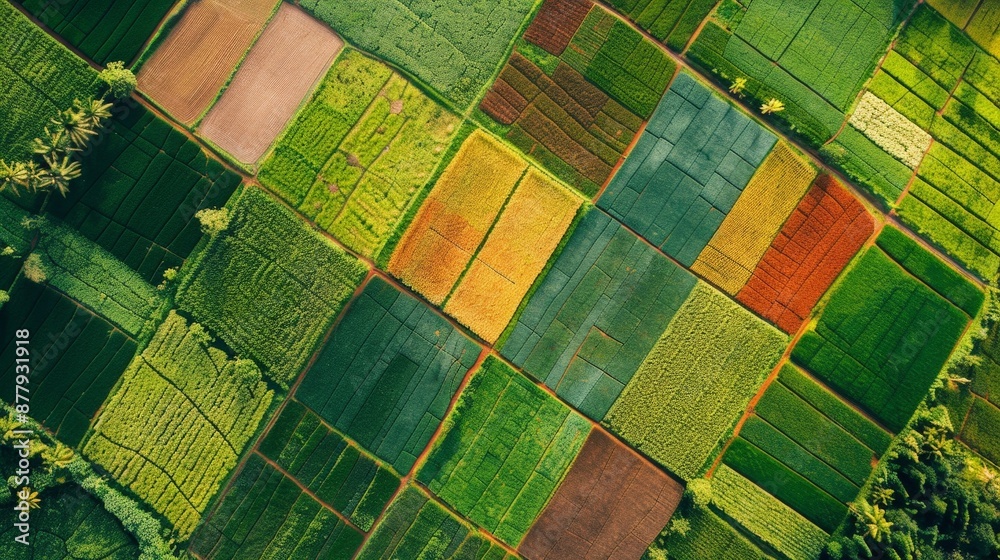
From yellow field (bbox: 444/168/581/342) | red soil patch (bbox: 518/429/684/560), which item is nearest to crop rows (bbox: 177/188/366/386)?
yellow field (bbox: 444/168/581/342)

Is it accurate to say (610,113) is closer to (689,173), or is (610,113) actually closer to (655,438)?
(689,173)

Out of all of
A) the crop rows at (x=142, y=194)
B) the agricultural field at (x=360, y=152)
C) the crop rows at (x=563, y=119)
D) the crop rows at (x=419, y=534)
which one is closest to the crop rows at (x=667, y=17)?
the crop rows at (x=563, y=119)

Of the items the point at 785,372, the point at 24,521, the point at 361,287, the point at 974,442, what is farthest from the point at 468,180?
the point at 974,442

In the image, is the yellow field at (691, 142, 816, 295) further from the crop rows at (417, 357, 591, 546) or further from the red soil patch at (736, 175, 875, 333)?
the crop rows at (417, 357, 591, 546)

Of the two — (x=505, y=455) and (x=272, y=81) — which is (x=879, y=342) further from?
(x=272, y=81)

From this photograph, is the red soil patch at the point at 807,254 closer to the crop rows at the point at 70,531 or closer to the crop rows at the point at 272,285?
the crop rows at the point at 272,285
